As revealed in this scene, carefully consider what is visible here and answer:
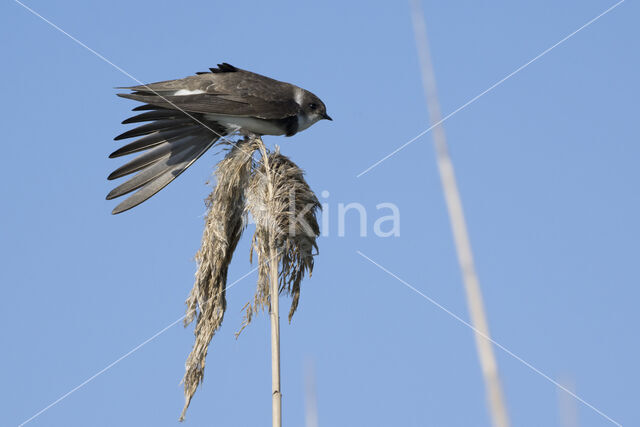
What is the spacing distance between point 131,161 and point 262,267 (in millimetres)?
1839

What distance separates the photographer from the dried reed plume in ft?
15.0

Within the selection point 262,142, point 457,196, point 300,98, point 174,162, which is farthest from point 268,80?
point 457,196

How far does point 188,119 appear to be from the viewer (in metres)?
6.11

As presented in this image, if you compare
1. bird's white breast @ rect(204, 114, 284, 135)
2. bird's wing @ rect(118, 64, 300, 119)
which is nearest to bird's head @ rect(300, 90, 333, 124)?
bird's wing @ rect(118, 64, 300, 119)

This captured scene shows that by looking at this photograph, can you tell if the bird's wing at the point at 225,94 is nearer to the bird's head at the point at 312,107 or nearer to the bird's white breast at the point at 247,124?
the bird's white breast at the point at 247,124

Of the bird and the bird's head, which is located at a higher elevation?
the bird's head

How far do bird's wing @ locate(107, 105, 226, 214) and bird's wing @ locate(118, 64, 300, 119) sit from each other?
0.15 metres

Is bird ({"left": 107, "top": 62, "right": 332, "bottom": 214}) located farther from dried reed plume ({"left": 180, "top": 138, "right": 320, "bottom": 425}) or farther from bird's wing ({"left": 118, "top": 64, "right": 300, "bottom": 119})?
dried reed plume ({"left": 180, "top": 138, "right": 320, "bottom": 425})

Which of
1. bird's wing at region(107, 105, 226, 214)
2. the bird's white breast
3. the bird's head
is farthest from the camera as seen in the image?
the bird's head

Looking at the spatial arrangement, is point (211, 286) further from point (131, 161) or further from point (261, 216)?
point (131, 161)

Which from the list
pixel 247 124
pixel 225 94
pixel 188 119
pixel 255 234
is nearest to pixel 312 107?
pixel 247 124

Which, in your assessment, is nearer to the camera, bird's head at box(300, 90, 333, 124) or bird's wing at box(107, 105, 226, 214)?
bird's wing at box(107, 105, 226, 214)

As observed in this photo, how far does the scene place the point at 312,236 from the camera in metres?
4.77

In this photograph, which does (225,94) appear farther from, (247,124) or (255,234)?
(255,234)
